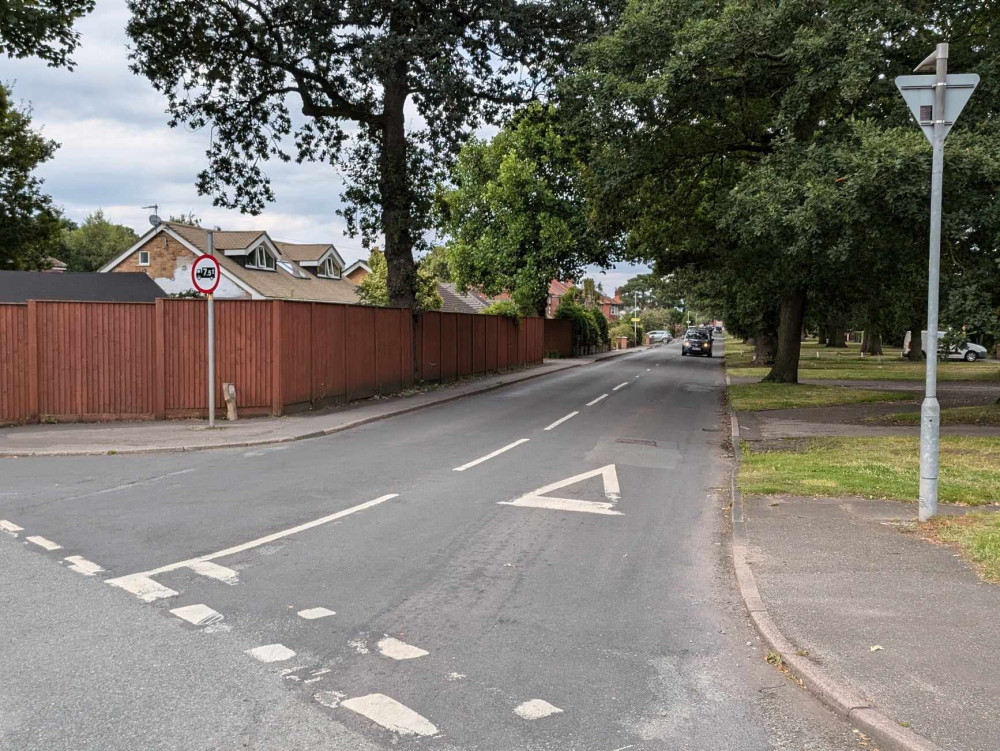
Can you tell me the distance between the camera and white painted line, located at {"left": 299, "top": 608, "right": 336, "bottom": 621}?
503 cm

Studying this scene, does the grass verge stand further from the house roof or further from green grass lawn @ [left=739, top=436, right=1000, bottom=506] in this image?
the house roof

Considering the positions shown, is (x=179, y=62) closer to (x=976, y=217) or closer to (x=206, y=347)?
(x=206, y=347)

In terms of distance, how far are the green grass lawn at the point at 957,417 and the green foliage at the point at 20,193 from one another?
34.9 m

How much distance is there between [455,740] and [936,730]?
219 centimetres

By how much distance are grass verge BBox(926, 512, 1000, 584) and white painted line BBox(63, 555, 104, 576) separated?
6.71 meters

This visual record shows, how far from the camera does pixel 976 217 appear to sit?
1217 centimetres

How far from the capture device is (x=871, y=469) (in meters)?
10.0

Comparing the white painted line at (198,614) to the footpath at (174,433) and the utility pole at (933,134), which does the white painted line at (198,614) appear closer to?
the utility pole at (933,134)

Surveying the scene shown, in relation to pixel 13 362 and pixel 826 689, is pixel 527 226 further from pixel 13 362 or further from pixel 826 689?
pixel 826 689

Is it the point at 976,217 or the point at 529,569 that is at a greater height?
the point at 976,217

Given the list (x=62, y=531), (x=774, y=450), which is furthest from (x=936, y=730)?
(x=774, y=450)

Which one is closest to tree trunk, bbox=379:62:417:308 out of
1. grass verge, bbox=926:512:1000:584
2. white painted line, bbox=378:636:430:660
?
grass verge, bbox=926:512:1000:584

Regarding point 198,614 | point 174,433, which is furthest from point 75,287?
point 198,614

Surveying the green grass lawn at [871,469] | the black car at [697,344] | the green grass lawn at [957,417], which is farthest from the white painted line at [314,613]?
the black car at [697,344]
